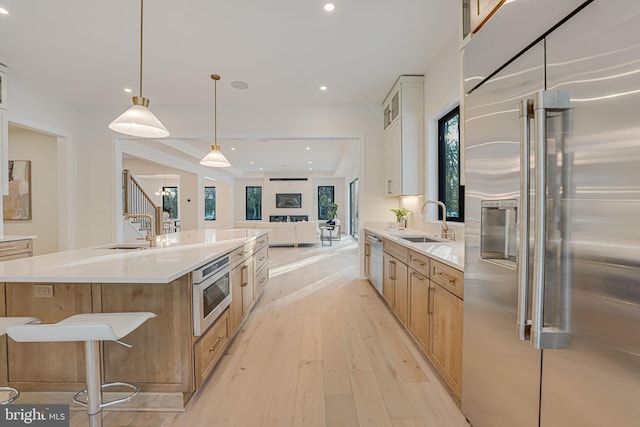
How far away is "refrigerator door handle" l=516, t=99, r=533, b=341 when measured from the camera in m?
0.95

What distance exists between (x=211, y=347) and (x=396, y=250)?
75.1 inches

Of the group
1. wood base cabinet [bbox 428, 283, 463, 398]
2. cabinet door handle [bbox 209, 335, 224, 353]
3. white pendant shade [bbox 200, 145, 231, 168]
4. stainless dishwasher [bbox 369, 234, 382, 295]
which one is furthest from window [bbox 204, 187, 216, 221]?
wood base cabinet [bbox 428, 283, 463, 398]

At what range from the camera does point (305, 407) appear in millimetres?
1759

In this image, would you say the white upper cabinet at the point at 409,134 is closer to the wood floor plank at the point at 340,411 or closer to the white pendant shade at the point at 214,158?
the white pendant shade at the point at 214,158

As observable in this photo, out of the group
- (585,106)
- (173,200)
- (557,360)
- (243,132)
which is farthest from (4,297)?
(173,200)

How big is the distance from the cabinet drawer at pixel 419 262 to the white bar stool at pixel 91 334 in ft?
6.00

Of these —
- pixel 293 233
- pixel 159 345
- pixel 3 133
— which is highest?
pixel 3 133

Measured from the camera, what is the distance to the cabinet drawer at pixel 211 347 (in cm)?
180

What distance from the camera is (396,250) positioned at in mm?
2971

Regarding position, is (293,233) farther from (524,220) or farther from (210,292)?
(524,220)

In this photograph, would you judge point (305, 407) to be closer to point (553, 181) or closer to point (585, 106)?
point (553, 181)

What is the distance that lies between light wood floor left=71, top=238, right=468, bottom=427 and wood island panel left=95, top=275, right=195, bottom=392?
0.19 m

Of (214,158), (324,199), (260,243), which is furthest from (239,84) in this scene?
(324,199)

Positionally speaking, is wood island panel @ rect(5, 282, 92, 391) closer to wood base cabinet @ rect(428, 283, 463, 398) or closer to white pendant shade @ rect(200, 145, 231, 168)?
wood base cabinet @ rect(428, 283, 463, 398)
